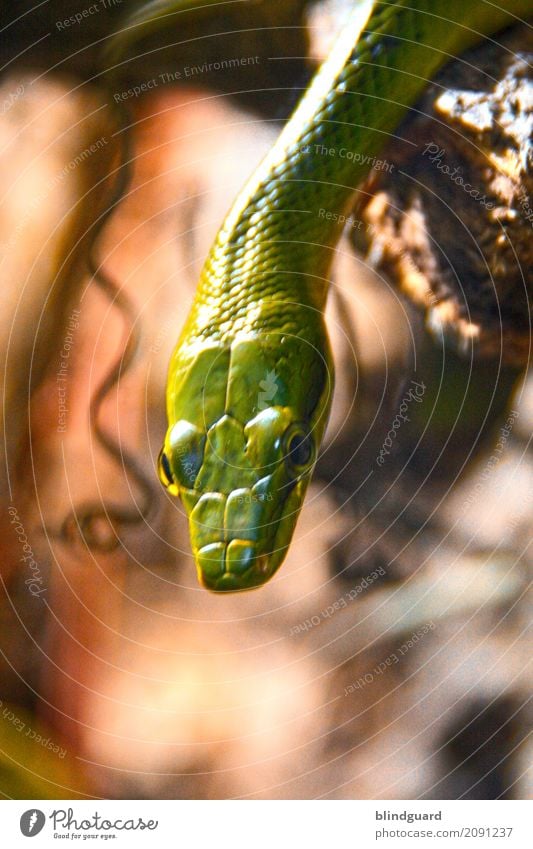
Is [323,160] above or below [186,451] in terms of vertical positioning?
above

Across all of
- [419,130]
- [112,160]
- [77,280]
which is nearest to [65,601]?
[77,280]

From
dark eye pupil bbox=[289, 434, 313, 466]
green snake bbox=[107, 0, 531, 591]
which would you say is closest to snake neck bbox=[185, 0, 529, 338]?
green snake bbox=[107, 0, 531, 591]

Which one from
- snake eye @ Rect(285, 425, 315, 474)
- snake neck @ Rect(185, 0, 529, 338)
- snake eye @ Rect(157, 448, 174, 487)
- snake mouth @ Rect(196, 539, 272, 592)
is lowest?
snake mouth @ Rect(196, 539, 272, 592)

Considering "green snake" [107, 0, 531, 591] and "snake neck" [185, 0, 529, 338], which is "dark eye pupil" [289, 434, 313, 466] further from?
"snake neck" [185, 0, 529, 338]

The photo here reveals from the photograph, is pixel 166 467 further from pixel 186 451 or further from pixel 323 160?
pixel 323 160

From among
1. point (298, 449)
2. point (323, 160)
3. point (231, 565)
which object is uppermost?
point (323, 160)

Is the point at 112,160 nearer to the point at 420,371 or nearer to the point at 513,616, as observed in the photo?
the point at 420,371

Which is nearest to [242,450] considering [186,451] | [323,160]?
[186,451]
